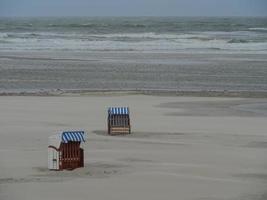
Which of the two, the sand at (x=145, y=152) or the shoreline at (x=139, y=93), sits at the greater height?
the shoreline at (x=139, y=93)

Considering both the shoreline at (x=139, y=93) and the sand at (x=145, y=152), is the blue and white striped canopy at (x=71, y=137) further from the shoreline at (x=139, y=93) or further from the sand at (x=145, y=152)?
the shoreline at (x=139, y=93)

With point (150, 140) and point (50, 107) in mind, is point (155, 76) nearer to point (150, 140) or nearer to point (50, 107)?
point (50, 107)

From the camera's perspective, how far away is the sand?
27.6 ft

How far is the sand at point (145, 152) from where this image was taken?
8.41m

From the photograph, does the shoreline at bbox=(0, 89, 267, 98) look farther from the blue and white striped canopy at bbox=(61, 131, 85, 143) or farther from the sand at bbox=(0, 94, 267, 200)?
the blue and white striped canopy at bbox=(61, 131, 85, 143)

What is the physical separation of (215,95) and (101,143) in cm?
903

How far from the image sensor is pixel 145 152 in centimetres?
1103

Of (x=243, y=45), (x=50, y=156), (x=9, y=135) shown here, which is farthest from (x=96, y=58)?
(x=50, y=156)

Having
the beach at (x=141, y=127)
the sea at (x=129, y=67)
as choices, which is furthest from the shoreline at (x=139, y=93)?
the sea at (x=129, y=67)

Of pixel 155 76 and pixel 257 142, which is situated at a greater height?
pixel 155 76

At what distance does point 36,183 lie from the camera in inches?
343

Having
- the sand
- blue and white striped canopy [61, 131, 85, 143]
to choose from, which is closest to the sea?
the sand

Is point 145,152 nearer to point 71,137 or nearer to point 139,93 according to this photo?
point 71,137

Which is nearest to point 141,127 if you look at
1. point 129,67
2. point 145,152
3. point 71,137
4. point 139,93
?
point 145,152
